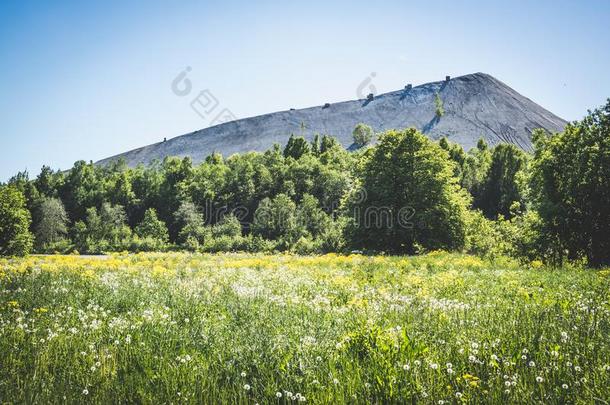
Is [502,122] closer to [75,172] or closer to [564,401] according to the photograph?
[75,172]

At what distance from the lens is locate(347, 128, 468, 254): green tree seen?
3341cm

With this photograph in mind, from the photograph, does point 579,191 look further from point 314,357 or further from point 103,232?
point 103,232

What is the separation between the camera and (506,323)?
5270 mm

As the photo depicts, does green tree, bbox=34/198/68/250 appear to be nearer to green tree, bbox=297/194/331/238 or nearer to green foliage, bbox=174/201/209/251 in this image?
green foliage, bbox=174/201/209/251

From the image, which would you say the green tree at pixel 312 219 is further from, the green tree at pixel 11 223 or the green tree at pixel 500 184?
the green tree at pixel 500 184

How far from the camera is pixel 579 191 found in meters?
23.4

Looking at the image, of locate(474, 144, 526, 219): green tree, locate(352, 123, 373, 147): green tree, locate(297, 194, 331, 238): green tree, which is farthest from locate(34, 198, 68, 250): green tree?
locate(352, 123, 373, 147): green tree

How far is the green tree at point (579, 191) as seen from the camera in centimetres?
2298

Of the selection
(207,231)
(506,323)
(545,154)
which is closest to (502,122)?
(207,231)

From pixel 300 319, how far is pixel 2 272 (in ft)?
37.3

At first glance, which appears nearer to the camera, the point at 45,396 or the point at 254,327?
the point at 45,396

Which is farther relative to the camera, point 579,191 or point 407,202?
point 407,202

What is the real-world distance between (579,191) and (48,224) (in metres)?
91.9

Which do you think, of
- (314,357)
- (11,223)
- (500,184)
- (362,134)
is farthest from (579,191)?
(362,134)
